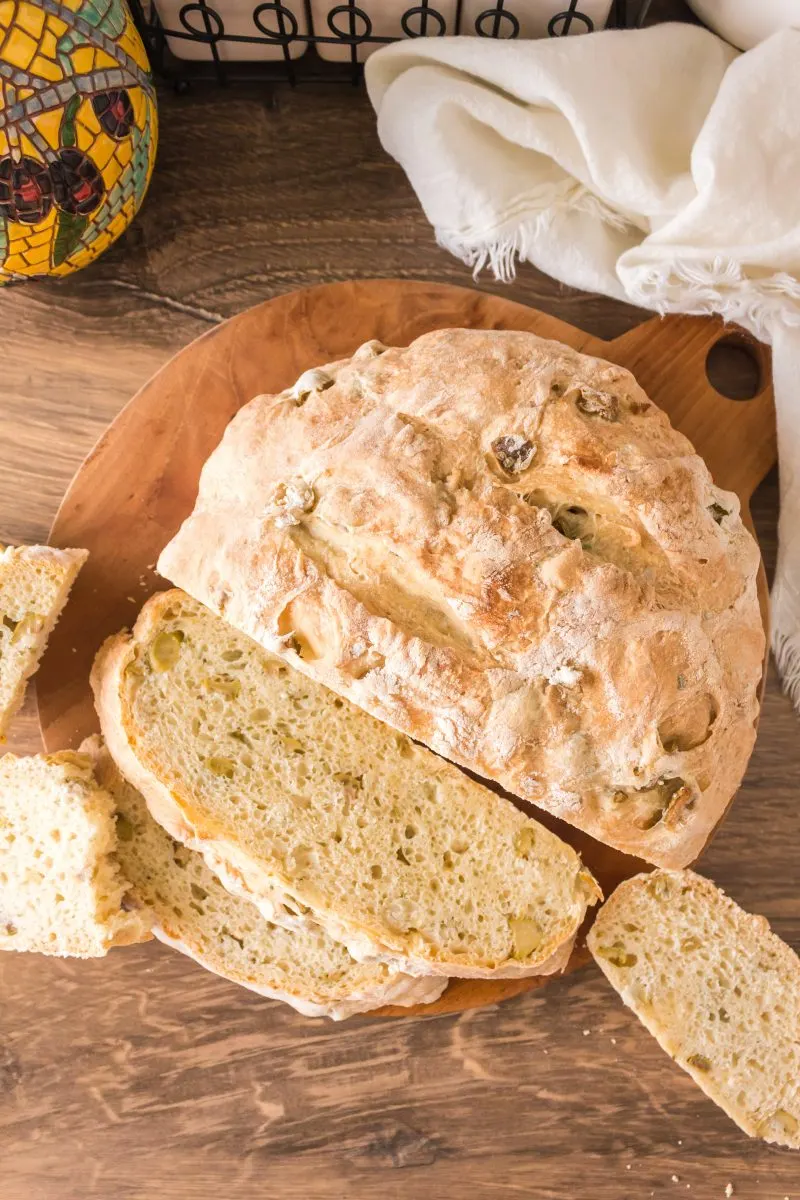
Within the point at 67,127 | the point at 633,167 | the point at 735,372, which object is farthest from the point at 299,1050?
the point at 633,167

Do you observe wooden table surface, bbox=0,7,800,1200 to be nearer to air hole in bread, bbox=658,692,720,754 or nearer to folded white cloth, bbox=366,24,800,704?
folded white cloth, bbox=366,24,800,704

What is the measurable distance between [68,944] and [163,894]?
25 cm

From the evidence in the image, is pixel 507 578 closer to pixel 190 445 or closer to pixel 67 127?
pixel 190 445

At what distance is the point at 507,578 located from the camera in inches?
77.4

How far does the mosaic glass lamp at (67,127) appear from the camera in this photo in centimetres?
191

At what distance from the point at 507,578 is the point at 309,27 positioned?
1.57 meters

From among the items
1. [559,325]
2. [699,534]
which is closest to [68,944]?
[699,534]

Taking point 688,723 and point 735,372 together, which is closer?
point 688,723

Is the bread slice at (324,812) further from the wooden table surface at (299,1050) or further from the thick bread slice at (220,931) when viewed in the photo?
the wooden table surface at (299,1050)

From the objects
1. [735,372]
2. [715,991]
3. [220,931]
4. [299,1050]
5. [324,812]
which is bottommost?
[299,1050]

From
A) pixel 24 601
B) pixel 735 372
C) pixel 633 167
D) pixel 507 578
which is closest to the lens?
pixel 507 578

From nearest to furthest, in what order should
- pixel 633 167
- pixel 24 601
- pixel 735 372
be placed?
pixel 24 601
pixel 633 167
pixel 735 372

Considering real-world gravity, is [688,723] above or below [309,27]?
below

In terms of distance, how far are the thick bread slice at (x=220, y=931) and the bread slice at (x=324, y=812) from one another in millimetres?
126
